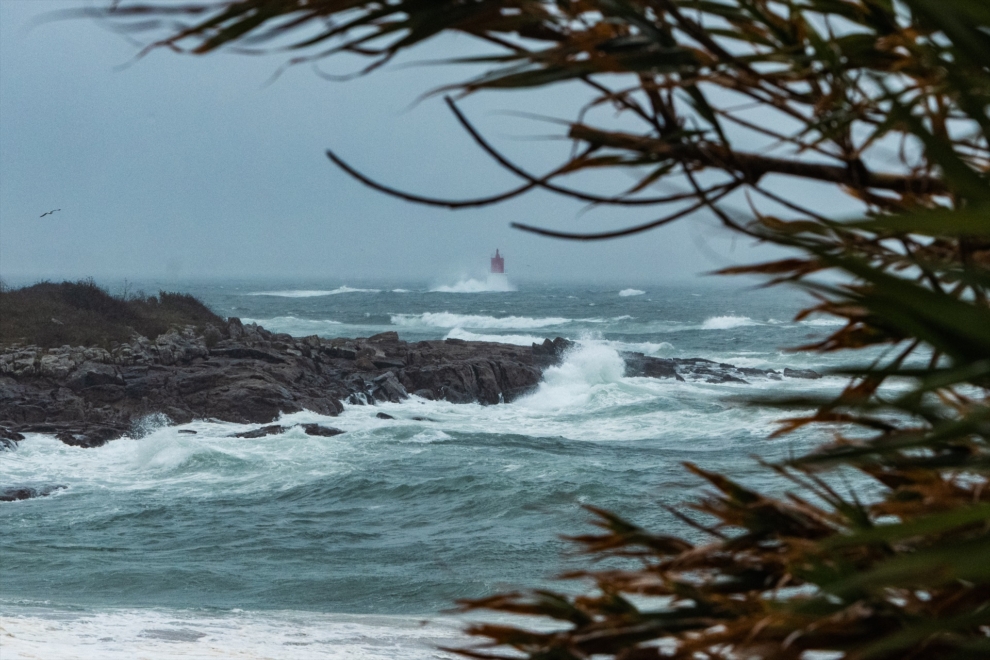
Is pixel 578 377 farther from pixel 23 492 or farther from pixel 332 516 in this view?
pixel 23 492

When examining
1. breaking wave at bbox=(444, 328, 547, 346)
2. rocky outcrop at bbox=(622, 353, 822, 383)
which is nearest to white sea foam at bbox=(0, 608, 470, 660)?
rocky outcrop at bbox=(622, 353, 822, 383)

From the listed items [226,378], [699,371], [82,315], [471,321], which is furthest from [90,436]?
[471,321]

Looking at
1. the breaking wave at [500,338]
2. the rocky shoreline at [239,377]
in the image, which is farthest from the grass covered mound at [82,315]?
the breaking wave at [500,338]

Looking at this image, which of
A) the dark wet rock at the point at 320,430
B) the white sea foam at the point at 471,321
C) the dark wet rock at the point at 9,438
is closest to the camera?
the dark wet rock at the point at 9,438

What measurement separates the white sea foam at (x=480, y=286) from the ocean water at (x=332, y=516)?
63409mm

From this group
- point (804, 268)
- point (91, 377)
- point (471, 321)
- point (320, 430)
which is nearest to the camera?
point (804, 268)

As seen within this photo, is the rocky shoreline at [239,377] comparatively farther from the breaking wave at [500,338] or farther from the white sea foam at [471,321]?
the white sea foam at [471,321]

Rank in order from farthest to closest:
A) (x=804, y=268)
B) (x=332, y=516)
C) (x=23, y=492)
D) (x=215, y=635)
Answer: (x=23, y=492) → (x=332, y=516) → (x=215, y=635) → (x=804, y=268)

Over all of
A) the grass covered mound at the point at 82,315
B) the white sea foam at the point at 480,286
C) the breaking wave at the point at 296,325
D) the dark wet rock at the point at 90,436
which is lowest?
the dark wet rock at the point at 90,436

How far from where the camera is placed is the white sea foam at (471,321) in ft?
166

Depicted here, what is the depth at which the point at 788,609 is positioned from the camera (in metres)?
1.11

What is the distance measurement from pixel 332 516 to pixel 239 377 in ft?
28.6

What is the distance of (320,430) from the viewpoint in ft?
63.8

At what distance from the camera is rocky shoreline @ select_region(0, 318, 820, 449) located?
62.3ft
